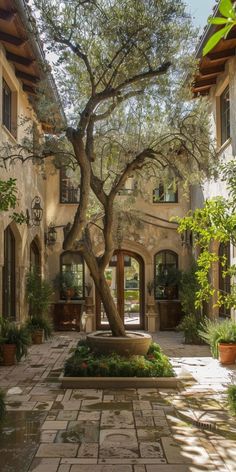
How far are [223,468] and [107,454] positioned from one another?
1.01 m

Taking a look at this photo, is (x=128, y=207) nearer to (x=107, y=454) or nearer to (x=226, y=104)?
(x=226, y=104)

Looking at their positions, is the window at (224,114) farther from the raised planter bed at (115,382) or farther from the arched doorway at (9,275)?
the raised planter bed at (115,382)

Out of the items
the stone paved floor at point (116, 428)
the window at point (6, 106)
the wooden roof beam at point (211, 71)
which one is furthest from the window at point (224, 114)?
the stone paved floor at point (116, 428)

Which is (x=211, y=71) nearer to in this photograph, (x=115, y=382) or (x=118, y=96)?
(x=118, y=96)

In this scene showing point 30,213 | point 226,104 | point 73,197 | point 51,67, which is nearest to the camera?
point 51,67

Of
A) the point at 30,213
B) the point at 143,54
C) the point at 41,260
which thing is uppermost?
the point at 143,54

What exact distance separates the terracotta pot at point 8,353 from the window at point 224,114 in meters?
6.12

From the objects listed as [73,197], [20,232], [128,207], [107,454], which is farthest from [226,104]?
[107,454]

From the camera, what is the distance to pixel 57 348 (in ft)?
38.8

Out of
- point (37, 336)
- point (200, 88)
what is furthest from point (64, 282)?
point (200, 88)

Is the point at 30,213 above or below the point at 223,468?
above

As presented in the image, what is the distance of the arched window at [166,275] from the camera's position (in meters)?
15.8

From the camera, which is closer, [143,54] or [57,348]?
[143,54]

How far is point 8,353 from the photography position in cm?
936
